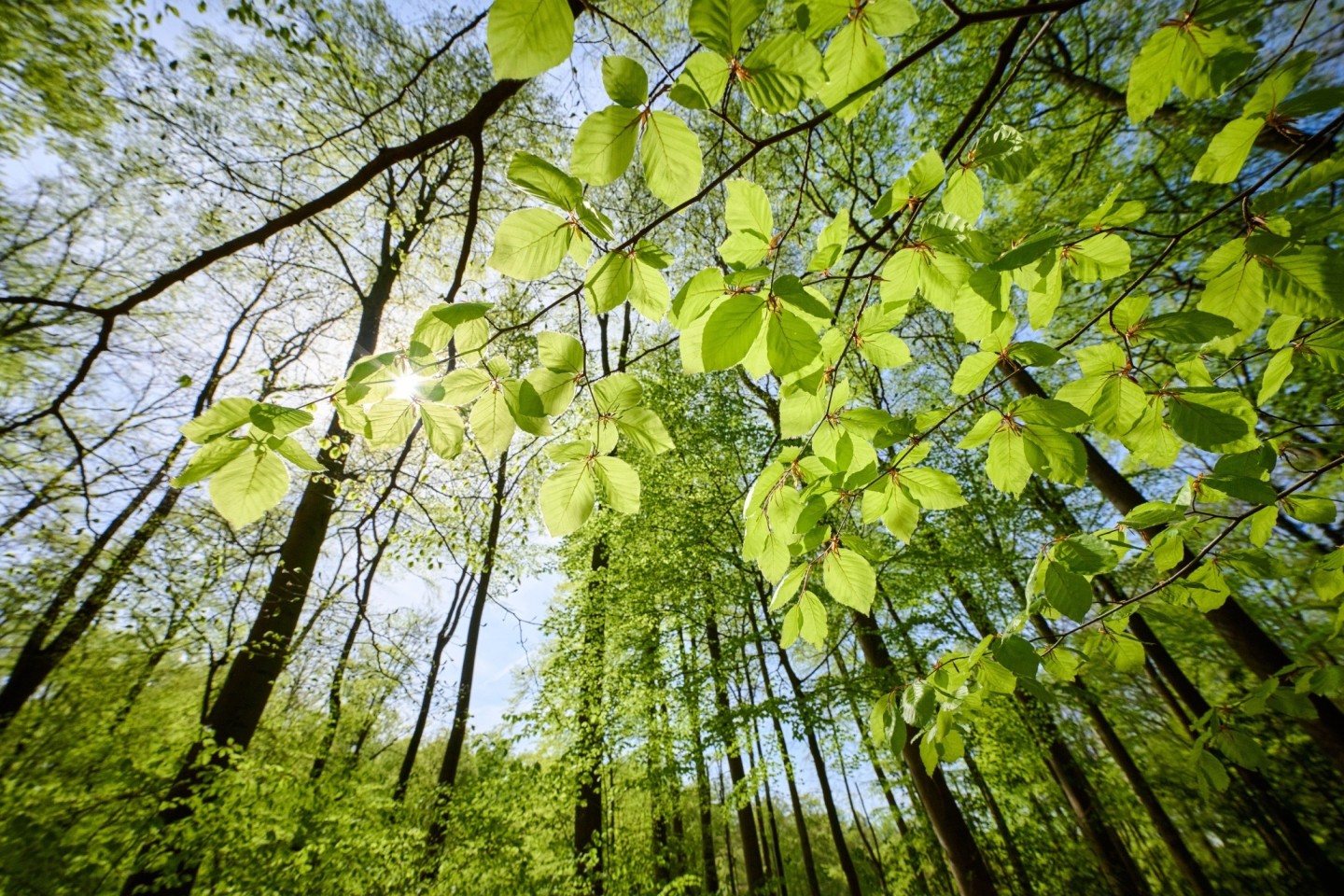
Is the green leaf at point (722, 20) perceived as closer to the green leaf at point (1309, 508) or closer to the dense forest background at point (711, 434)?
the dense forest background at point (711, 434)

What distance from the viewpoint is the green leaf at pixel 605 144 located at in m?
0.66

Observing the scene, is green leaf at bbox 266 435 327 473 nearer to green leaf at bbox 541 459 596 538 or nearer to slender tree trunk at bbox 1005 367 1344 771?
green leaf at bbox 541 459 596 538

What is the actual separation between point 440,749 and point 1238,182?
2874 cm

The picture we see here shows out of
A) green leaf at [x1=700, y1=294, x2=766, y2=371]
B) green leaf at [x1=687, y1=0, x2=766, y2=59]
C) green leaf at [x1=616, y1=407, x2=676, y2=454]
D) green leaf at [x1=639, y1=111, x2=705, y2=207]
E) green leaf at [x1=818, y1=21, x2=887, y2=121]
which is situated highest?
green leaf at [x1=818, y1=21, x2=887, y2=121]

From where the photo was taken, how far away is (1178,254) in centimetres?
498

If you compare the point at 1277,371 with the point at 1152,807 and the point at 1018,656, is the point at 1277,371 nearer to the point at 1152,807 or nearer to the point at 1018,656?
the point at 1018,656

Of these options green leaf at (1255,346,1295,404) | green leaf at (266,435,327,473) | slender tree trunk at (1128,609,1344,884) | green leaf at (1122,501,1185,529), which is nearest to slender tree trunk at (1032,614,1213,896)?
slender tree trunk at (1128,609,1344,884)

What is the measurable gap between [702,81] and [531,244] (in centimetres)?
33

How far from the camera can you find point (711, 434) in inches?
348

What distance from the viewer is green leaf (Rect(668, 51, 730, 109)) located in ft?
2.18

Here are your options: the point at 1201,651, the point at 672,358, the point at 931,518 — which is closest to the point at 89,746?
the point at 672,358

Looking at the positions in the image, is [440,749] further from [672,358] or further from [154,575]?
[672,358]

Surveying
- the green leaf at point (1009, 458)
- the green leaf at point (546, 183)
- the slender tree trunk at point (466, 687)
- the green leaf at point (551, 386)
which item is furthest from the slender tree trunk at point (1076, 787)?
the green leaf at point (546, 183)

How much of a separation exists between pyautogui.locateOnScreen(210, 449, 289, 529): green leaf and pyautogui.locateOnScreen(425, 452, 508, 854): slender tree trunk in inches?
155
